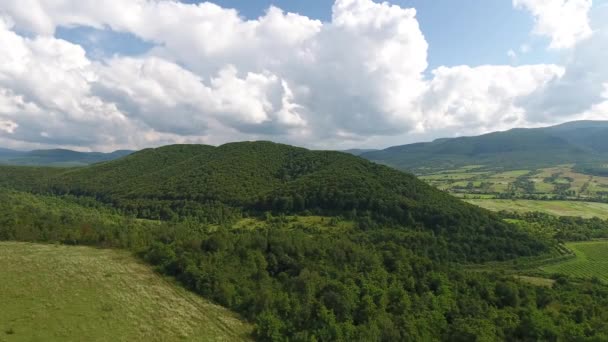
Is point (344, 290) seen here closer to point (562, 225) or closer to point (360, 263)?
point (360, 263)

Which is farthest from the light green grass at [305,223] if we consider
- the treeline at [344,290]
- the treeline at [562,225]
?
the treeline at [562,225]

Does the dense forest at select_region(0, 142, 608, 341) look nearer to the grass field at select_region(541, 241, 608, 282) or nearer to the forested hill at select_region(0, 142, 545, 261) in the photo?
the forested hill at select_region(0, 142, 545, 261)

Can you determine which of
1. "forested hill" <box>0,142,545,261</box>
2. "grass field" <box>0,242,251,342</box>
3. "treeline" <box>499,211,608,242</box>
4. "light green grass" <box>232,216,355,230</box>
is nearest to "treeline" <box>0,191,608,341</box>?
"grass field" <box>0,242,251,342</box>

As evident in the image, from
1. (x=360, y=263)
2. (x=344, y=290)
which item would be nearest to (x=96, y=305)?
(x=344, y=290)

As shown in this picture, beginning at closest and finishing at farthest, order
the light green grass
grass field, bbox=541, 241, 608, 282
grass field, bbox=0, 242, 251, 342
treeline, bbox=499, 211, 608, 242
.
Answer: grass field, bbox=0, 242, 251, 342 → grass field, bbox=541, 241, 608, 282 → the light green grass → treeline, bbox=499, 211, 608, 242

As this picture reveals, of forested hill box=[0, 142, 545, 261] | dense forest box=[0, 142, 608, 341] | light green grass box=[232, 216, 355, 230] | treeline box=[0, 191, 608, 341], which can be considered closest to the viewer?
treeline box=[0, 191, 608, 341]

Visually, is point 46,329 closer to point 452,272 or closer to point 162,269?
point 162,269
